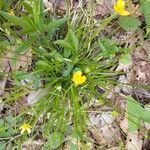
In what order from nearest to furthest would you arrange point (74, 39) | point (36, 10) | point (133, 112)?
point (36, 10) → point (74, 39) → point (133, 112)

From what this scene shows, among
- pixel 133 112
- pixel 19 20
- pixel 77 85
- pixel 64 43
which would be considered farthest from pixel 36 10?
pixel 133 112

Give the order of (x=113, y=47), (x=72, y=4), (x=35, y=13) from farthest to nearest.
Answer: (x=72, y=4) → (x=113, y=47) → (x=35, y=13)

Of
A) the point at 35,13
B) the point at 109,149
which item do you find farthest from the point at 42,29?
the point at 109,149

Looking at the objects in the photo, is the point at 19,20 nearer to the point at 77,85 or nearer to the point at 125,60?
the point at 77,85

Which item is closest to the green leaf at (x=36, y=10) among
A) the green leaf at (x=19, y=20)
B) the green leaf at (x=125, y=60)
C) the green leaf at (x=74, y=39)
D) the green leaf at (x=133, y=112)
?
the green leaf at (x=19, y=20)

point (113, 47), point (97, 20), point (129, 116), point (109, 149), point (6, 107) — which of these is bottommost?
point (109, 149)

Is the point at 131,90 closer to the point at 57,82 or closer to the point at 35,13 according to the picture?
the point at 57,82
